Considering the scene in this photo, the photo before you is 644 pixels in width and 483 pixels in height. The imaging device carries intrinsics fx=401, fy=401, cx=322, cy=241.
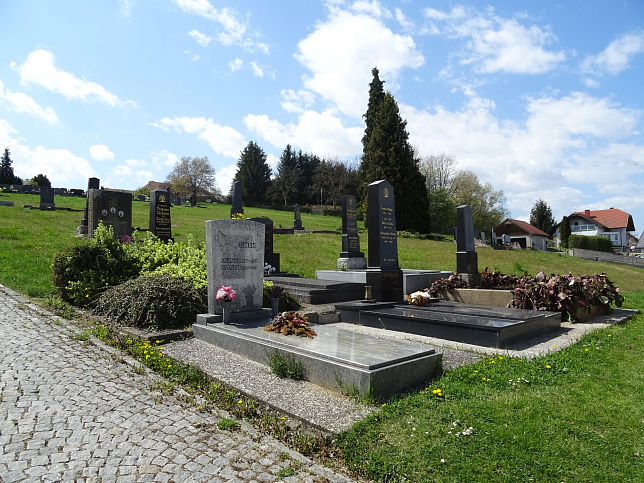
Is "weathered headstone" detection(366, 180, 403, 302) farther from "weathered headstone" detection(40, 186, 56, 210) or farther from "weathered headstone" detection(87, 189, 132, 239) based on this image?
"weathered headstone" detection(40, 186, 56, 210)

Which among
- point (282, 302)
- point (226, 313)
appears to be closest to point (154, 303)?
point (226, 313)

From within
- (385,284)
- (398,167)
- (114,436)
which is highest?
(398,167)

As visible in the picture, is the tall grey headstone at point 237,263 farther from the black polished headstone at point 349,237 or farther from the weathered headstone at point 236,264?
Result: the black polished headstone at point 349,237

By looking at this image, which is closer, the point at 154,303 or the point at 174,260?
the point at 154,303

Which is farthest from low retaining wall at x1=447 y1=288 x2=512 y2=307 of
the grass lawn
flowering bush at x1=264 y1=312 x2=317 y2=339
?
flowering bush at x1=264 y1=312 x2=317 y2=339

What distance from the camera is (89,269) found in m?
8.76

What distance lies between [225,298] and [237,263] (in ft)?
2.65

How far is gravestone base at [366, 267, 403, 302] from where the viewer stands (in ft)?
29.3

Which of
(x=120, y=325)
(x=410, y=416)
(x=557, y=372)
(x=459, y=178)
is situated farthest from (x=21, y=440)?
(x=459, y=178)

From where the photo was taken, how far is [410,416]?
138 inches

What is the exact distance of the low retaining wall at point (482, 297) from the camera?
30.7 ft

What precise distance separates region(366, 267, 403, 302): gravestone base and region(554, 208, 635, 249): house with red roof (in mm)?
63859

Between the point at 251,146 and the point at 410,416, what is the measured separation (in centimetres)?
5788

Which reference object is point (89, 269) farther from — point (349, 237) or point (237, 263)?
point (349, 237)
